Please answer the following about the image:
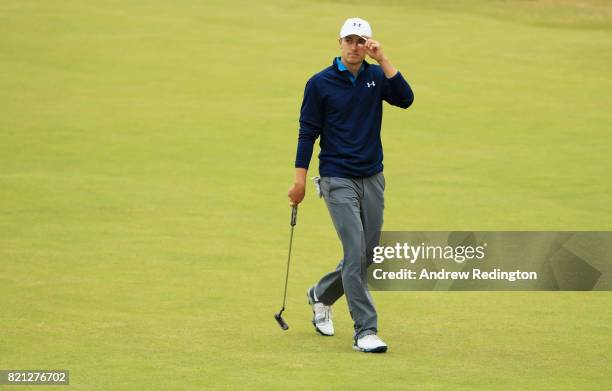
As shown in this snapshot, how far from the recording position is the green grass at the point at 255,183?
358 inches

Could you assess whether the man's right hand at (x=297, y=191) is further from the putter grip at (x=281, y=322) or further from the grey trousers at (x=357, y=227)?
the putter grip at (x=281, y=322)

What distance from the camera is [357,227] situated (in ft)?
30.4

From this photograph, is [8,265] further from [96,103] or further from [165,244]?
[96,103]

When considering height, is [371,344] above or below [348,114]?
below

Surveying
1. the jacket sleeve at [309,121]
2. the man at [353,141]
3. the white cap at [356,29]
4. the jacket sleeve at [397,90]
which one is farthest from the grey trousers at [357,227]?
the white cap at [356,29]

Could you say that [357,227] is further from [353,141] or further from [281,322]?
[281,322]


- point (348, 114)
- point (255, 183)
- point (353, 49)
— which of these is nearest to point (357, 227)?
point (348, 114)

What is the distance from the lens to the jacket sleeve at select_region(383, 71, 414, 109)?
30.3 ft

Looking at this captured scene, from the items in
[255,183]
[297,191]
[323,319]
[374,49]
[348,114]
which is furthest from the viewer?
[255,183]

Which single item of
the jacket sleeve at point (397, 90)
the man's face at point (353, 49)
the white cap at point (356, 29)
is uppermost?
the white cap at point (356, 29)

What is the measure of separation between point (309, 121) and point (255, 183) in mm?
8049

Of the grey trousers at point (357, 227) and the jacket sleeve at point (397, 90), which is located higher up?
the jacket sleeve at point (397, 90)

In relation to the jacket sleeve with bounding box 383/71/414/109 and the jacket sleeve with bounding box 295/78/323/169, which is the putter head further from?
the jacket sleeve with bounding box 383/71/414/109

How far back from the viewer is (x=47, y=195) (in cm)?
1633
